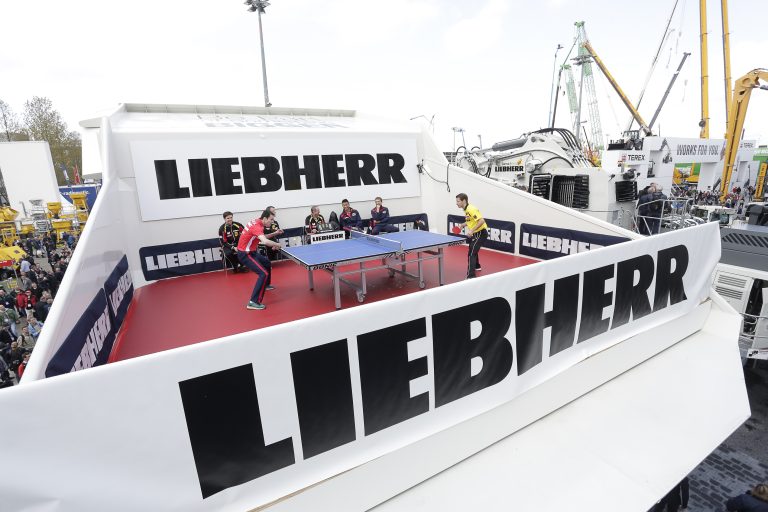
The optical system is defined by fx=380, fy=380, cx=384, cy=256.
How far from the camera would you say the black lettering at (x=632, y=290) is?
4020 mm

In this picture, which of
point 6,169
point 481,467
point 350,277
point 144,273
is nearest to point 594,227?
point 350,277

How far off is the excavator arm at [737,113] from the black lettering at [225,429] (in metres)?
26.2

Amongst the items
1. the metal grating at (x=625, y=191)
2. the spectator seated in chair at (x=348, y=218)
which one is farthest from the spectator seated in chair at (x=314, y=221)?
the metal grating at (x=625, y=191)

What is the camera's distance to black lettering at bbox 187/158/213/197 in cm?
809

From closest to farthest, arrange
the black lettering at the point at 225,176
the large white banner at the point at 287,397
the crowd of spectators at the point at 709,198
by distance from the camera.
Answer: the large white banner at the point at 287,397, the black lettering at the point at 225,176, the crowd of spectators at the point at 709,198

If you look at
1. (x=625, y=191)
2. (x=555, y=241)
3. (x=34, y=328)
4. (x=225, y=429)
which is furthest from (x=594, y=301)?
(x=34, y=328)

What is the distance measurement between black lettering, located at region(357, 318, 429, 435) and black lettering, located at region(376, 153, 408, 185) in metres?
7.90

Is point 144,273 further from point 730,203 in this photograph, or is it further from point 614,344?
point 730,203

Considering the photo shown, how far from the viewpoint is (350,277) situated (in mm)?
7480

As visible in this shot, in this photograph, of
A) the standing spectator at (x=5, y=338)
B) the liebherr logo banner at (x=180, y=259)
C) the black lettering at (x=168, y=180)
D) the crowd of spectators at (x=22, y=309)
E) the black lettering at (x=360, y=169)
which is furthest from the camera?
the black lettering at (x=360, y=169)

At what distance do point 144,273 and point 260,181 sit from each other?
3068 millimetres

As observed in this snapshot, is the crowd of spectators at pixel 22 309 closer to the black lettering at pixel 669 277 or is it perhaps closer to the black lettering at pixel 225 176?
the black lettering at pixel 225 176

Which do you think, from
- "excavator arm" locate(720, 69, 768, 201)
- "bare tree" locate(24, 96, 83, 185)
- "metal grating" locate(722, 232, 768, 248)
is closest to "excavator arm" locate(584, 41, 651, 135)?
"excavator arm" locate(720, 69, 768, 201)

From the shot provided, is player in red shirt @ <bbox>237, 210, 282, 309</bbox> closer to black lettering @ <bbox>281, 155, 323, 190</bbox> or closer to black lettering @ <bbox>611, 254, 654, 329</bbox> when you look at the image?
black lettering @ <bbox>281, 155, 323, 190</bbox>
